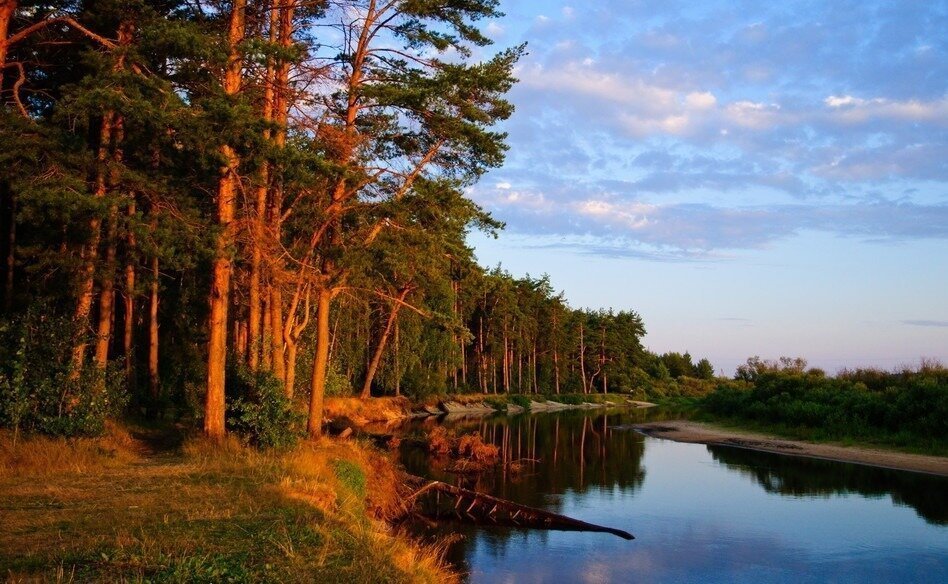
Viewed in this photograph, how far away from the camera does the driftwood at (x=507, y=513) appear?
1722 cm

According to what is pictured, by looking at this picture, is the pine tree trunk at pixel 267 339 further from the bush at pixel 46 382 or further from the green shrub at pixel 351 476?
the green shrub at pixel 351 476

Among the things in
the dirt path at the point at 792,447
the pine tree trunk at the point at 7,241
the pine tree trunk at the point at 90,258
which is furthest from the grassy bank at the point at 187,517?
the dirt path at the point at 792,447

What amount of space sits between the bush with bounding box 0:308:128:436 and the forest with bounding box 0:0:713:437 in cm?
4

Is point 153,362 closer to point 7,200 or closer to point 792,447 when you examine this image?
point 7,200

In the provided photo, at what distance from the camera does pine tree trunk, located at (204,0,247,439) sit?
51.3 ft

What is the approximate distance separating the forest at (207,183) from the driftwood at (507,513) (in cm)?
458

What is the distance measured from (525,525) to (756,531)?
20.0 ft

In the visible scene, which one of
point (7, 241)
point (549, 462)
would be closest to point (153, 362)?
point (7, 241)

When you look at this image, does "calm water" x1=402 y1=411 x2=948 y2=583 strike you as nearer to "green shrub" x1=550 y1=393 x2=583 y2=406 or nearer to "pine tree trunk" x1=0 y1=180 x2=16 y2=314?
"pine tree trunk" x1=0 y1=180 x2=16 y2=314

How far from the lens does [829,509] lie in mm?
21188

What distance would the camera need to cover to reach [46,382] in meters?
15.1

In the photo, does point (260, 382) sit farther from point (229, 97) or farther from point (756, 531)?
point (756, 531)

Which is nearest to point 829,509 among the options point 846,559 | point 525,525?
point 846,559

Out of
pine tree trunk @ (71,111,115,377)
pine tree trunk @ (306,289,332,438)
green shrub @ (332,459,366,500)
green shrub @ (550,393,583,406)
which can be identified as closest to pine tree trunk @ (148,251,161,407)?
pine tree trunk @ (71,111,115,377)
